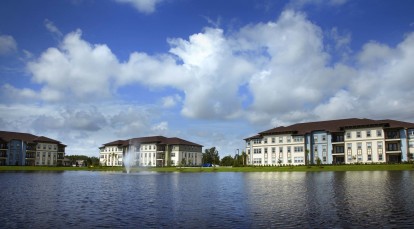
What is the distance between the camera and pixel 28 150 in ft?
577

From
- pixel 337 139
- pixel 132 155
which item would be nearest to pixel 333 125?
pixel 337 139

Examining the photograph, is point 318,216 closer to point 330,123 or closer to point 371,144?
point 371,144

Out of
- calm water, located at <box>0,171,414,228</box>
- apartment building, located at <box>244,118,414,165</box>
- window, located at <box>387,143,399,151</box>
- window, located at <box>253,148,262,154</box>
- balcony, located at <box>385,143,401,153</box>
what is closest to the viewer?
calm water, located at <box>0,171,414,228</box>

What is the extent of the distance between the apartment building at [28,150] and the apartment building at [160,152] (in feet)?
86.0

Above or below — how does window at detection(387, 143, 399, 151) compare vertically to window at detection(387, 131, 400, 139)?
below

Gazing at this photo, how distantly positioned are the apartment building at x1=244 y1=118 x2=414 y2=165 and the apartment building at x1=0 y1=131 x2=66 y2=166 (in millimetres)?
100139

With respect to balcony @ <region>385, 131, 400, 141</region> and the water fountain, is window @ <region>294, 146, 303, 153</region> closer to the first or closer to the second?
balcony @ <region>385, 131, 400, 141</region>

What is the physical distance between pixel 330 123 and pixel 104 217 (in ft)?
373

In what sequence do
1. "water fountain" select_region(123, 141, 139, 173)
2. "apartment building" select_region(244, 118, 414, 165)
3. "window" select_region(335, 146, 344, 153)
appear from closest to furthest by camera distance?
"apartment building" select_region(244, 118, 414, 165) → "window" select_region(335, 146, 344, 153) → "water fountain" select_region(123, 141, 139, 173)

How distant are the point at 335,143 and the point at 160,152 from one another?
3498 inches

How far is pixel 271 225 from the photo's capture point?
22.2 meters

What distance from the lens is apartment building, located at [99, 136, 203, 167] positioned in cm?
18138

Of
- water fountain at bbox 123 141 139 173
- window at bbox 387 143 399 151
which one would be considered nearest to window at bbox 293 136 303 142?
window at bbox 387 143 399 151

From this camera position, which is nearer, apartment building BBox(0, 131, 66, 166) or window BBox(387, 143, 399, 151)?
window BBox(387, 143, 399, 151)
